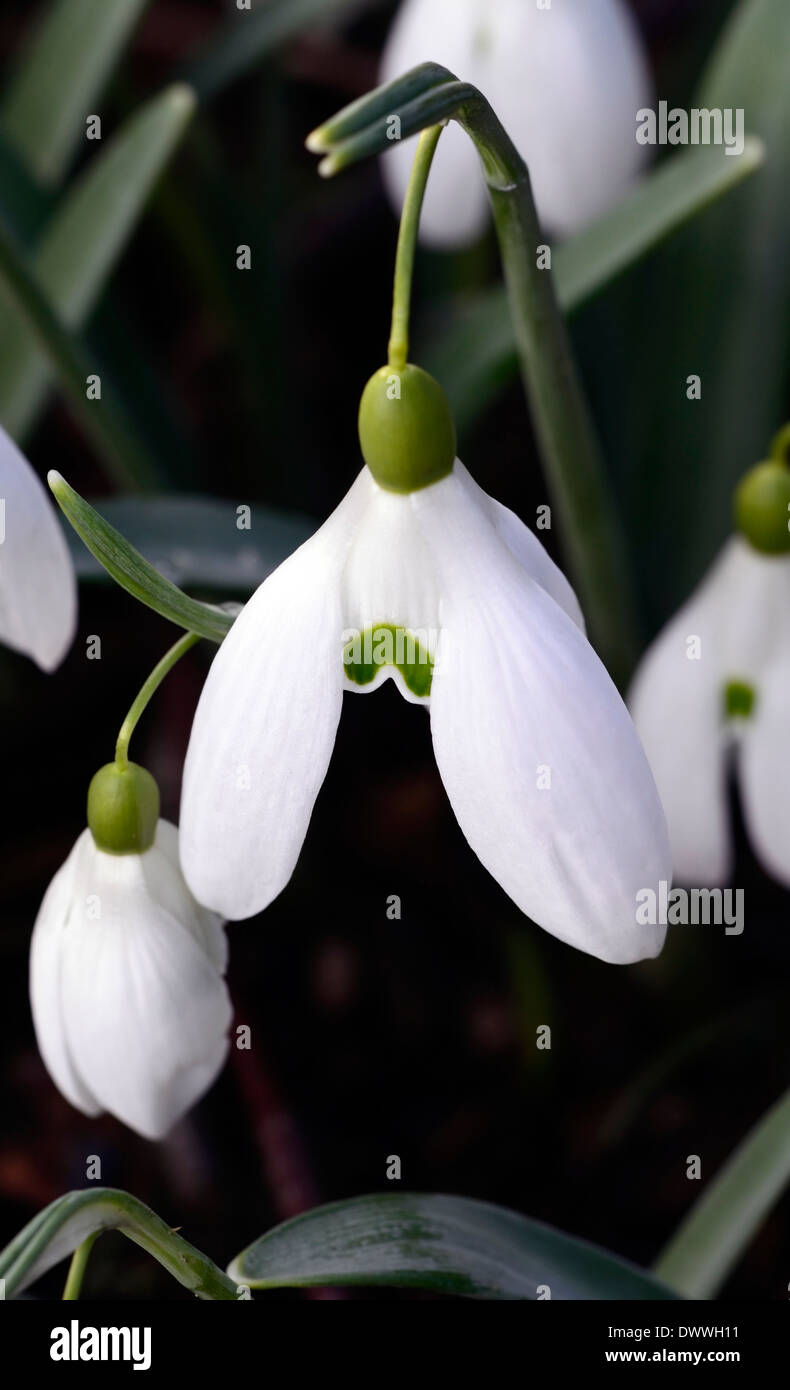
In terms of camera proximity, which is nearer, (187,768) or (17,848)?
(187,768)

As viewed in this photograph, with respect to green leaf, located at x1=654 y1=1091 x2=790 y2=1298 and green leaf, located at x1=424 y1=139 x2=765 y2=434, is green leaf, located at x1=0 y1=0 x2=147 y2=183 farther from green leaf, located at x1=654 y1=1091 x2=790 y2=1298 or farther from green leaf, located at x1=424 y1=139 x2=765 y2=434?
green leaf, located at x1=654 y1=1091 x2=790 y2=1298

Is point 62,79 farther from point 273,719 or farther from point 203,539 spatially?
point 273,719

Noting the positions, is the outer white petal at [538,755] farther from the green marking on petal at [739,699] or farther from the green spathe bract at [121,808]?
the green marking on petal at [739,699]

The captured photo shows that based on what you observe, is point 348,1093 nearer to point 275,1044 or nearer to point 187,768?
point 275,1044

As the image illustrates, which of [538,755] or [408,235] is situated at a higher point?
[408,235]

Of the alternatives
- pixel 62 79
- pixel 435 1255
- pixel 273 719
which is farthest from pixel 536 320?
pixel 62 79

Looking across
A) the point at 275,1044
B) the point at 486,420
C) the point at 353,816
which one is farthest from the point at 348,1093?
the point at 486,420

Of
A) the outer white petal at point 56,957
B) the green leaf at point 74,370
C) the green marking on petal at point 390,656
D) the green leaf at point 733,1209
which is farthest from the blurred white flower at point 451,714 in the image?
the green leaf at point 74,370
